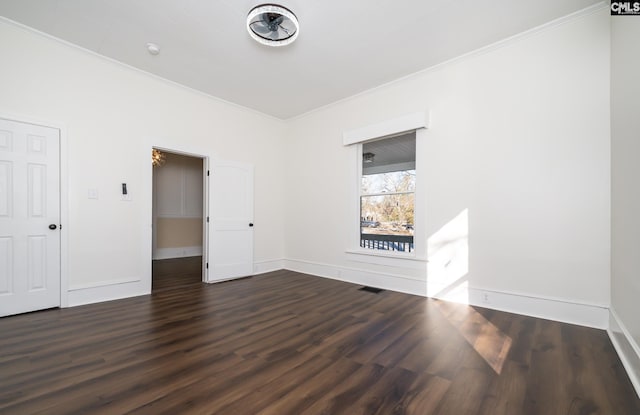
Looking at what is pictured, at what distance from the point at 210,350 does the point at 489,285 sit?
3.12 meters

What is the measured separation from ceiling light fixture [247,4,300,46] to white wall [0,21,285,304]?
2.06m

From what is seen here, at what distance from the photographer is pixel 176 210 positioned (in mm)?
7465

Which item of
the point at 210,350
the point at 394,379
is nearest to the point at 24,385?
the point at 210,350

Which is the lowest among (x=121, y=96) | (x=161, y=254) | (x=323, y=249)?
(x=161, y=254)

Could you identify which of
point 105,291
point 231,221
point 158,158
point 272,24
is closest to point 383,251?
point 231,221

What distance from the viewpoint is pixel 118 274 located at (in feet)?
12.1

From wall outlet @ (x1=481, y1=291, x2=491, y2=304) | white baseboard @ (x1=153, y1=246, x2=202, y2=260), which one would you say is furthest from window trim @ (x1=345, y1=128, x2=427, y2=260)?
white baseboard @ (x1=153, y1=246, x2=202, y2=260)

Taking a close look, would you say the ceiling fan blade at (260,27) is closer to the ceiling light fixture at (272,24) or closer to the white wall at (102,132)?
the ceiling light fixture at (272,24)

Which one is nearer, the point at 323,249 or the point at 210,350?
the point at 210,350

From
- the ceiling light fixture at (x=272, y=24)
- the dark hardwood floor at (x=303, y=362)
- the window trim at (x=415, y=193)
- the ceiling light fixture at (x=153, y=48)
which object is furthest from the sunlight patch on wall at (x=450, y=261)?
the ceiling light fixture at (x=153, y=48)

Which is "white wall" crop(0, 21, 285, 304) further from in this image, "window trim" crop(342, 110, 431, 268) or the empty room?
"window trim" crop(342, 110, 431, 268)

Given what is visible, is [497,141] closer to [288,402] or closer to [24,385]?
[288,402]

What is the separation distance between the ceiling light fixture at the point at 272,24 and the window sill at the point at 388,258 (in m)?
3.13

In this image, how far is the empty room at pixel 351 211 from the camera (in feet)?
6.14
